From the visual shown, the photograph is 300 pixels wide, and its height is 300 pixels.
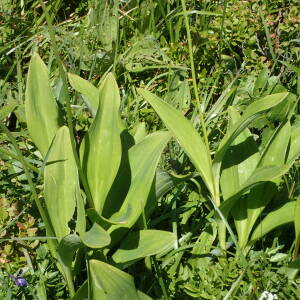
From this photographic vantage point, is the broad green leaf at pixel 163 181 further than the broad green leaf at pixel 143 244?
Yes

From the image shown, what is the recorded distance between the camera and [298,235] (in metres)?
1.88

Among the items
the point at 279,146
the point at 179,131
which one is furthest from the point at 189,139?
the point at 279,146

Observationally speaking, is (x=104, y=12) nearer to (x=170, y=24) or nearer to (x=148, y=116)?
(x=170, y=24)

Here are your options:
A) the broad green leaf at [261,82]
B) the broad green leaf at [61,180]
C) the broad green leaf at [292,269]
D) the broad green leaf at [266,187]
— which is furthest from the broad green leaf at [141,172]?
the broad green leaf at [261,82]

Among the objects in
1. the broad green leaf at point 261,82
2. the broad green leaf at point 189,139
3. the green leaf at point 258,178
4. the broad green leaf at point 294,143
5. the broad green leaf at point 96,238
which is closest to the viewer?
the broad green leaf at point 96,238

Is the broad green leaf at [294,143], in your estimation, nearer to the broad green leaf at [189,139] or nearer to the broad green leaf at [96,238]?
the broad green leaf at [189,139]

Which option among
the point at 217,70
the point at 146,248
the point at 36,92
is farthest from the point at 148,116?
the point at 146,248

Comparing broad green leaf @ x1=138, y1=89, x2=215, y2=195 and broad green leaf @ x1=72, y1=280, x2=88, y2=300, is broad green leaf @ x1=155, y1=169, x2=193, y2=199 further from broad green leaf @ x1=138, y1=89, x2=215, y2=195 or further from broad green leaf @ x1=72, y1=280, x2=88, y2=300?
broad green leaf @ x1=72, y1=280, x2=88, y2=300

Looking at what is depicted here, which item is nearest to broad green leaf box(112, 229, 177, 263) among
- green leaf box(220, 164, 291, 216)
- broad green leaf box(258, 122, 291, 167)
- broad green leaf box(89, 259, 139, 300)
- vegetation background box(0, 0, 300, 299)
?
vegetation background box(0, 0, 300, 299)

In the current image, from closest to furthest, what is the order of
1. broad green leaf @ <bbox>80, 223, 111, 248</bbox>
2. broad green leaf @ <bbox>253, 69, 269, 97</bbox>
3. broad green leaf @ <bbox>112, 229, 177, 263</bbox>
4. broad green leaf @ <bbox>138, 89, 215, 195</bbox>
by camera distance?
1. broad green leaf @ <bbox>80, 223, 111, 248</bbox>
2. broad green leaf @ <bbox>112, 229, 177, 263</bbox>
3. broad green leaf @ <bbox>138, 89, 215, 195</bbox>
4. broad green leaf @ <bbox>253, 69, 269, 97</bbox>

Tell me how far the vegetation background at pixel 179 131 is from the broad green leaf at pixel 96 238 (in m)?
0.18

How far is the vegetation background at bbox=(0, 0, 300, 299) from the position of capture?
1.85 metres

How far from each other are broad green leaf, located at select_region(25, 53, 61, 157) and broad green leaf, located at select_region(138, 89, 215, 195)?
1.02ft

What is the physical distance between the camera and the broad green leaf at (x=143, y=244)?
1679mm
